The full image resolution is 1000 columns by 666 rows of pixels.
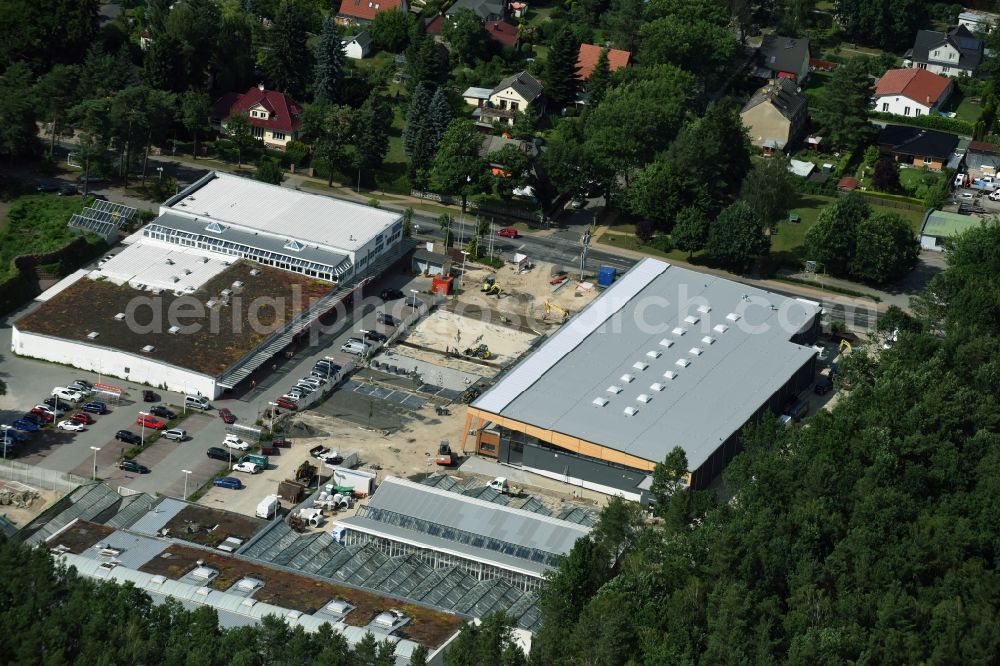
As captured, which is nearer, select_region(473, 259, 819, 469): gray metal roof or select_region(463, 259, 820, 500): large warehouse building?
select_region(463, 259, 820, 500): large warehouse building

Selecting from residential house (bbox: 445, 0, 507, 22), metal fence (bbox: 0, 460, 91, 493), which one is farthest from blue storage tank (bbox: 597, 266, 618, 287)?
residential house (bbox: 445, 0, 507, 22)

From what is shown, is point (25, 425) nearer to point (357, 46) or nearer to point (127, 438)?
point (127, 438)

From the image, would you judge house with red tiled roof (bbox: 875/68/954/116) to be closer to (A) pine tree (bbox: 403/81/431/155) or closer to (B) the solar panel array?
(A) pine tree (bbox: 403/81/431/155)

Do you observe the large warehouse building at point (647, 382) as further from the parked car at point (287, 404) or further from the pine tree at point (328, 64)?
the pine tree at point (328, 64)

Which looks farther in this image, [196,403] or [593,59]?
[593,59]

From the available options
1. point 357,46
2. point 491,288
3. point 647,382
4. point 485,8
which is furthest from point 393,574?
point 485,8

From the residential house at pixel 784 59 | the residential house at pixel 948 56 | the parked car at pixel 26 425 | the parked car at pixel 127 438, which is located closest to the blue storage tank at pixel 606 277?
the parked car at pixel 127 438

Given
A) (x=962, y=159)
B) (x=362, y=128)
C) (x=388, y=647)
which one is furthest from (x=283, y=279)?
(x=962, y=159)
